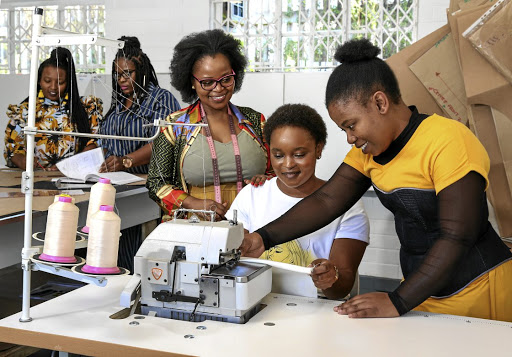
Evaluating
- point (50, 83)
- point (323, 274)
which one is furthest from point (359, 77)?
point (50, 83)

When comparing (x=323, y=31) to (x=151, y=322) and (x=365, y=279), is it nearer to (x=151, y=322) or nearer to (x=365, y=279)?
(x=365, y=279)

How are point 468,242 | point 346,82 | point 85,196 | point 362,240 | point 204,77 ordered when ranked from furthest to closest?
point 85,196
point 204,77
point 362,240
point 346,82
point 468,242

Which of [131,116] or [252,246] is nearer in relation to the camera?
[252,246]

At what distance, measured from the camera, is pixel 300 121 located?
2.16 m

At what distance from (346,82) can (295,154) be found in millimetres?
593

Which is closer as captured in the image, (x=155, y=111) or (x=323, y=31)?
(x=155, y=111)

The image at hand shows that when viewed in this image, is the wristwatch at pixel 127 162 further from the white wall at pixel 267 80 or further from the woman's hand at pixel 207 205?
the woman's hand at pixel 207 205

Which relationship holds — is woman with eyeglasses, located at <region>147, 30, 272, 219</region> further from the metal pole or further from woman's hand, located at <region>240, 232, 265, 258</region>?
the metal pole

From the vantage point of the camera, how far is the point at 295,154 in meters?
2.14

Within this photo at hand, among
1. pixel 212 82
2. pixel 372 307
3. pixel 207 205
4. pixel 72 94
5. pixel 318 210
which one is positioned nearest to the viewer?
pixel 372 307

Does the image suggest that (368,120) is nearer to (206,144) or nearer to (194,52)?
(206,144)

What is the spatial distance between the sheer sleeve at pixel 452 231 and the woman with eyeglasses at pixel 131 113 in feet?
7.23

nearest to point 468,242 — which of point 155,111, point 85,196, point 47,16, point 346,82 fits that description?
point 346,82

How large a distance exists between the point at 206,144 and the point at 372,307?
1155 mm
